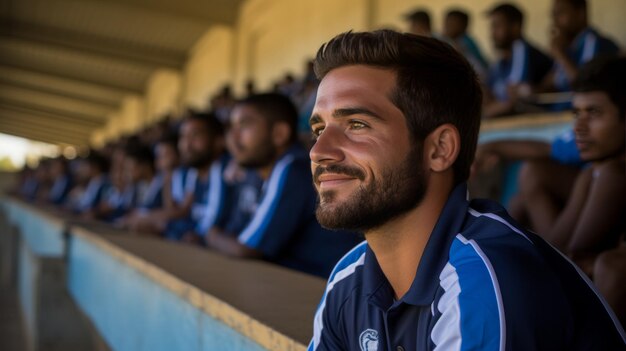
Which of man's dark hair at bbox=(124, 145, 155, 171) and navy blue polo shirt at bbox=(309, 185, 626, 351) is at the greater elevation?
navy blue polo shirt at bbox=(309, 185, 626, 351)

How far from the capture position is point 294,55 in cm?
1082

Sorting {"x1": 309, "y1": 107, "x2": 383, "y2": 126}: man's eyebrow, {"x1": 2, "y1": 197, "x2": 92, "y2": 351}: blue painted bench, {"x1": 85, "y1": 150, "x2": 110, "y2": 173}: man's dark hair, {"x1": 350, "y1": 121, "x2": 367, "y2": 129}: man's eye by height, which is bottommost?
{"x1": 2, "y1": 197, "x2": 92, "y2": 351}: blue painted bench

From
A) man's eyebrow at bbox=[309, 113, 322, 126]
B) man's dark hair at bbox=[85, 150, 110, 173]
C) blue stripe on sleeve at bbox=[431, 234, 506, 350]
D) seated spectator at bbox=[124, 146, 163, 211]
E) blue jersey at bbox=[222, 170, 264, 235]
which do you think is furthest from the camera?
man's dark hair at bbox=[85, 150, 110, 173]

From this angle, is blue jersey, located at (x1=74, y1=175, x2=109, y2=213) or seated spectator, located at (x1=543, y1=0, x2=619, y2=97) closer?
seated spectator, located at (x1=543, y1=0, x2=619, y2=97)

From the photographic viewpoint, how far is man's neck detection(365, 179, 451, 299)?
1.18 metres

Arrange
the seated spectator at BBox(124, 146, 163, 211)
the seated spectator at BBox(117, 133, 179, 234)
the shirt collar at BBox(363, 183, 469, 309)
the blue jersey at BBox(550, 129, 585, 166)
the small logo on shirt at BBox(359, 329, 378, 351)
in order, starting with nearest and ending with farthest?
the shirt collar at BBox(363, 183, 469, 309)
the small logo on shirt at BBox(359, 329, 378, 351)
the blue jersey at BBox(550, 129, 585, 166)
the seated spectator at BBox(117, 133, 179, 234)
the seated spectator at BBox(124, 146, 163, 211)

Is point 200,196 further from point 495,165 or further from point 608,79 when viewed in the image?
point 608,79

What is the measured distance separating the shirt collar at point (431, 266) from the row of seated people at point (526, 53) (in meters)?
2.83

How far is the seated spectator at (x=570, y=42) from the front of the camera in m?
3.97

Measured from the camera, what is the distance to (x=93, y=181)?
30.5 ft

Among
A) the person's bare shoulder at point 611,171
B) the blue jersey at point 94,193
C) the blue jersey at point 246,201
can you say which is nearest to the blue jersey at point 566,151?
the person's bare shoulder at point 611,171

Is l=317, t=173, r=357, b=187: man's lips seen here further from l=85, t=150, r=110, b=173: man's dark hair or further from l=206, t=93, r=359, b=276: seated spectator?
l=85, t=150, r=110, b=173: man's dark hair

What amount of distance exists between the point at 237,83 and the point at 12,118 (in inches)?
922

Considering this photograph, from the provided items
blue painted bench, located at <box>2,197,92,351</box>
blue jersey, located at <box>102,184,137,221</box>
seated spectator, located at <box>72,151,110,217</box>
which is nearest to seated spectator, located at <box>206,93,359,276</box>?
blue painted bench, located at <box>2,197,92,351</box>
